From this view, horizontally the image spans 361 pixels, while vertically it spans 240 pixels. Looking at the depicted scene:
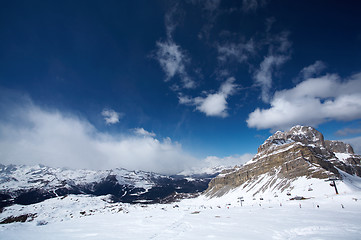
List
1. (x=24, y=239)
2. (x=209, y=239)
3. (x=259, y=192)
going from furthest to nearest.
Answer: (x=259, y=192) < (x=24, y=239) < (x=209, y=239)

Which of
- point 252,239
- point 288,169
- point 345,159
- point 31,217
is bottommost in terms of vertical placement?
point 31,217

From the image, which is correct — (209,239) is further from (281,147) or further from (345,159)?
(345,159)

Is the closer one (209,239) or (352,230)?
(209,239)

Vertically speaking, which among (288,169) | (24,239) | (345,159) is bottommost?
(24,239)

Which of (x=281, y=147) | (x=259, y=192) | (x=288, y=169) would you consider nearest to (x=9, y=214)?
(x=259, y=192)

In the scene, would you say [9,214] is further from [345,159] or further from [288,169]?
[345,159]

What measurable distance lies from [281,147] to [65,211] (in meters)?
185

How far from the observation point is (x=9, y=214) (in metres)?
104

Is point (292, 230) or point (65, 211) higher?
point (292, 230)

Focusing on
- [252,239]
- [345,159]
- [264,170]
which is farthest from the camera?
[345,159]

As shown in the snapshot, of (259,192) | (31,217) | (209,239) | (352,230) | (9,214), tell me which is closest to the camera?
(209,239)

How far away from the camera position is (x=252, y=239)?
43.8ft

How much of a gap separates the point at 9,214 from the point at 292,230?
154 meters

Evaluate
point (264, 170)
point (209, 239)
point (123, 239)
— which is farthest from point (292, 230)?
point (264, 170)
